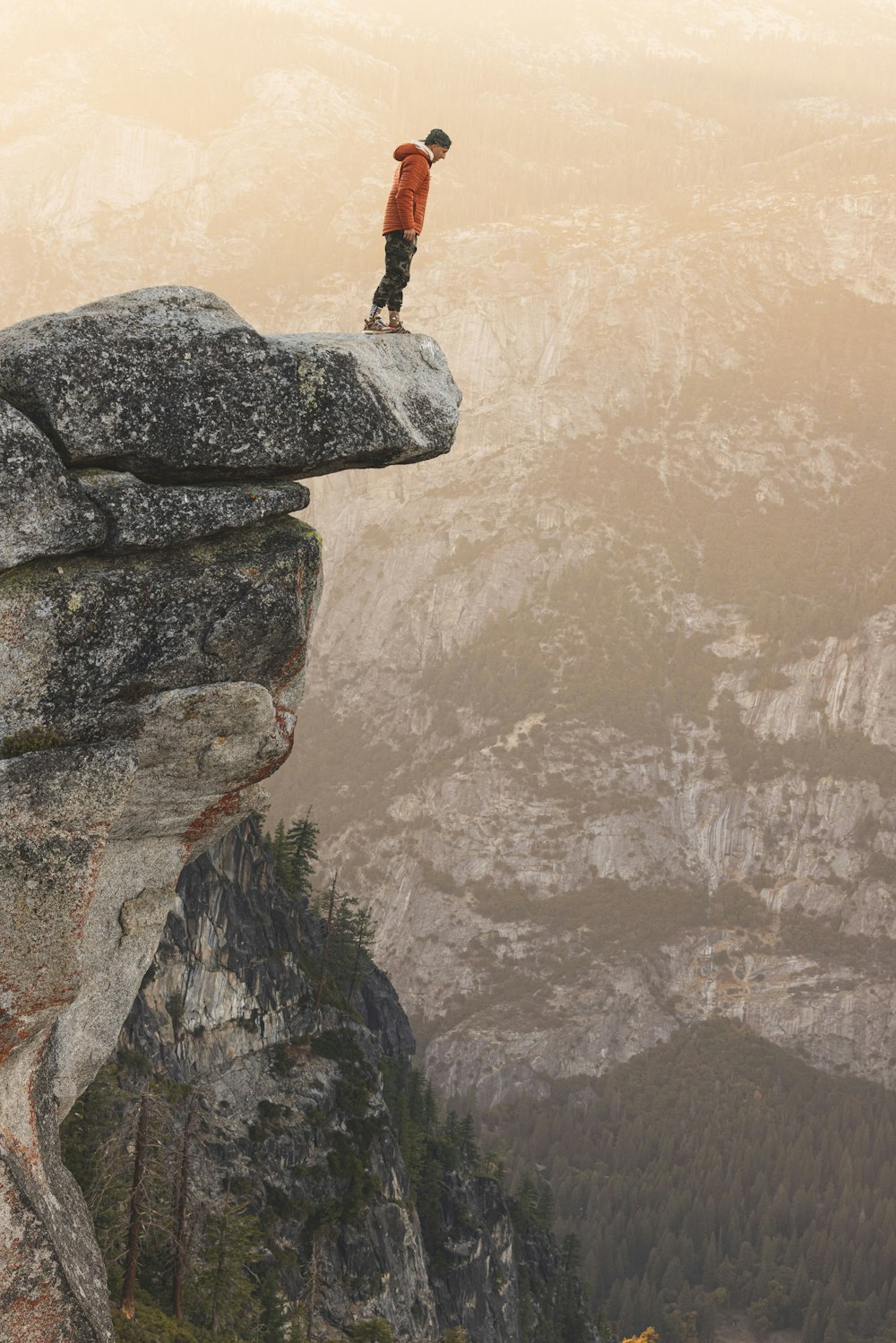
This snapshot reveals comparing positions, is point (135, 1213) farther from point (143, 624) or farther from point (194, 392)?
point (194, 392)

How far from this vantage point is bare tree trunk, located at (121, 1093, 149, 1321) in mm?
38812

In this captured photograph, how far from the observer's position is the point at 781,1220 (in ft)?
605

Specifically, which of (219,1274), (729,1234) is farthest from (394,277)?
(729,1234)

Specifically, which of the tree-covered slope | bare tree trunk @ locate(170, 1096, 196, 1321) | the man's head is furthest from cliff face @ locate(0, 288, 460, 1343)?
the tree-covered slope

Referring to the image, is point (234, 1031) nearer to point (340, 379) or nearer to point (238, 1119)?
point (238, 1119)

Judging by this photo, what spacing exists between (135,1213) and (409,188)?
3297 cm

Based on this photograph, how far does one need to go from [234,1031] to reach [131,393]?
71468 mm

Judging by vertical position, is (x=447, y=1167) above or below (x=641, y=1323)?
above

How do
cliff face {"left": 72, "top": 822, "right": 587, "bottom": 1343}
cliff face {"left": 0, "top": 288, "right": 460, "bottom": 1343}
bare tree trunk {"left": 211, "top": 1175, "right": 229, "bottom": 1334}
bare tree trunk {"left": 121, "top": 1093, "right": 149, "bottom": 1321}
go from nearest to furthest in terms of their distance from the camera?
cliff face {"left": 0, "top": 288, "right": 460, "bottom": 1343}, bare tree trunk {"left": 121, "top": 1093, "right": 149, "bottom": 1321}, bare tree trunk {"left": 211, "top": 1175, "right": 229, "bottom": 1334}, cliff face {"left": 72, "top": 822, "right": 587, "bottom": 1343}

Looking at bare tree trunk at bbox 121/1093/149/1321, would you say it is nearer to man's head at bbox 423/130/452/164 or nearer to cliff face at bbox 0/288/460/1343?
cliff face at bbox 0/288/460/1343

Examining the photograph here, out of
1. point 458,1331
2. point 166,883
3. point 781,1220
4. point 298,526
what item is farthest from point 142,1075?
point 781,1220

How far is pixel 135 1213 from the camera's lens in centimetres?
3981

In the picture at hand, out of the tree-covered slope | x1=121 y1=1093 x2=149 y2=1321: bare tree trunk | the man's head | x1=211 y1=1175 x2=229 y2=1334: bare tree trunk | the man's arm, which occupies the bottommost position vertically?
the tree-covered slope

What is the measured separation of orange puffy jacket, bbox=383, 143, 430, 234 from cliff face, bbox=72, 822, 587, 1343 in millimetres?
51046
